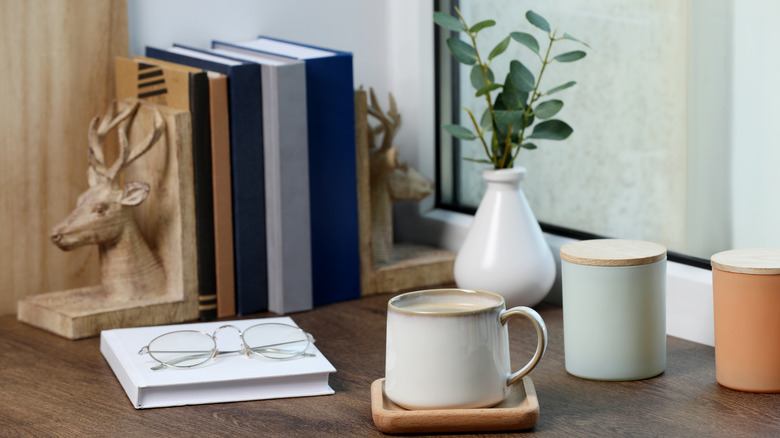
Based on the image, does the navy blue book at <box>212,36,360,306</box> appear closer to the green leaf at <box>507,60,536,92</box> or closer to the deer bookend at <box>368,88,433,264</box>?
the deer bookend at <box>368,88,433,264</box>

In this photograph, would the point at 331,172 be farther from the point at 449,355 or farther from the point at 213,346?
the point at 449,355

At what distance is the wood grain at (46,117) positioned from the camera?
1063 mm

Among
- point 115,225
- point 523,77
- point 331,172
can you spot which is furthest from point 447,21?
point 115,225

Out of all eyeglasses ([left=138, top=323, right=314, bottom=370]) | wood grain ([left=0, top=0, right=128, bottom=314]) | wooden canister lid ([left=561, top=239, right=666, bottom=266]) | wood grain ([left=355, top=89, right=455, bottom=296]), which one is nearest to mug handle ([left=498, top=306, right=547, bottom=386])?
wooden canister lid ([left=561, top=239, right=666, bottom=266])

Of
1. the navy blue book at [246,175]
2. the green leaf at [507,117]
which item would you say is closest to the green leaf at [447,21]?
the green leaf at [507,117]

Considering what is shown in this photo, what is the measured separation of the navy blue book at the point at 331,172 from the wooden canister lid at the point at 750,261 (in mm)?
464

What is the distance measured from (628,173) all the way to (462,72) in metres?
0.32

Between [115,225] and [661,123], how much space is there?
602 mm

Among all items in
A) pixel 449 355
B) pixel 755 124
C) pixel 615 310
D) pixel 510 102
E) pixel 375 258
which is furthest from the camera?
pixel 375 258

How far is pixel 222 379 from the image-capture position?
78 cm

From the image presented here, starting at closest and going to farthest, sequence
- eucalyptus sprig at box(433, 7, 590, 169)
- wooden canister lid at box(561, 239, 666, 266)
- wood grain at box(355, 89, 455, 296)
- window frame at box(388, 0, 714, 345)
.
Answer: wooden canister lid at box(561, 239, 666, 266)
eucalyptus sprig at box(433, 7, 590, 169)
wood grain at box(355, 89, 455, 296)
window frame at box(388, 0, 714, 345)

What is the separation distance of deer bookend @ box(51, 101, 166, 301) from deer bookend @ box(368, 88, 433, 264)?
0.28 meters

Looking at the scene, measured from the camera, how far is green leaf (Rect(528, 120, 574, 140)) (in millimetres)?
1020

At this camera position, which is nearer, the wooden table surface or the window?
the wooden table surface
